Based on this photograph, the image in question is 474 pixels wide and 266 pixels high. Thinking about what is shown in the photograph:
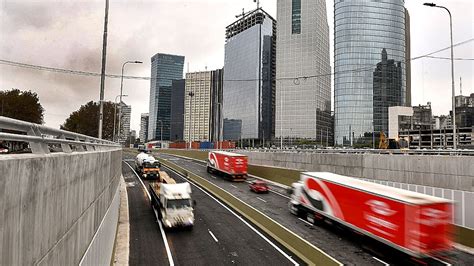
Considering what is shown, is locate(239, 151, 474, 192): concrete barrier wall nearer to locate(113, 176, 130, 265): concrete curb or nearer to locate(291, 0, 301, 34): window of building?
locate(113, 176, 130, 265): concrete curb

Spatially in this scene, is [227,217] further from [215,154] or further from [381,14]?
[381,14]

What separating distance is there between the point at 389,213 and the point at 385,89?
16402 centimetres

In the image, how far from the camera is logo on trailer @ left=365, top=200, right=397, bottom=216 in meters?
19.7

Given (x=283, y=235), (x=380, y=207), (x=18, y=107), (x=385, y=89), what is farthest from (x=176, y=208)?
(x=385, y=89)

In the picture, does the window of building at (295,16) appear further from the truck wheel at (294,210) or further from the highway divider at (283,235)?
the truck wheel at (294,210)

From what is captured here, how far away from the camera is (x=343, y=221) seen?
24562 millimetres

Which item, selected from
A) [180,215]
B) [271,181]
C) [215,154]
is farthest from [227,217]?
A: [215,154]

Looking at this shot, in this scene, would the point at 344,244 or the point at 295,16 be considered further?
the point at 295,16

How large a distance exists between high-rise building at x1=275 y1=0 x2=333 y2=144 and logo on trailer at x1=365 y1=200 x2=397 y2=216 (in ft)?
378

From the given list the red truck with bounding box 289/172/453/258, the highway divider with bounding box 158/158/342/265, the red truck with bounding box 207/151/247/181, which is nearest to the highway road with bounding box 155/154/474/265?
the red truck with bounding box 289/172/453/258

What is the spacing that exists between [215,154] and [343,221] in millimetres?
38775

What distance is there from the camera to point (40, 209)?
3.79m

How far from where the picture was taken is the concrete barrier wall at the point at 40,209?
116 inches

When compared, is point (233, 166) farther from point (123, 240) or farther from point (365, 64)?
point (365, 64)
